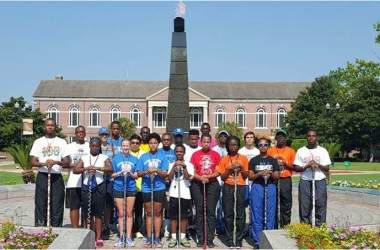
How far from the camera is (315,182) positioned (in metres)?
8.18

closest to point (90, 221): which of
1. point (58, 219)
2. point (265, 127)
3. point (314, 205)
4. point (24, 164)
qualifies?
point (58, 219)

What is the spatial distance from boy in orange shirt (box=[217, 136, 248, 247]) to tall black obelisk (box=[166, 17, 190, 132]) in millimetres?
6042

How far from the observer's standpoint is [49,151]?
313 inches

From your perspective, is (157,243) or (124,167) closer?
(124,167)

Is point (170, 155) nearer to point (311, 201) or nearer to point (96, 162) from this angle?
point (96, 162)

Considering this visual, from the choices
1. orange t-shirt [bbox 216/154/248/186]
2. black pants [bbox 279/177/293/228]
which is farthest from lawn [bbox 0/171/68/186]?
orange t-shirt [bbox 216/154/248/186]

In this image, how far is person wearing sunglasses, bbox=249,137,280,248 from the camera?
7746 mm

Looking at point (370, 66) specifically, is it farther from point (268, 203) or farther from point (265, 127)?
point (268, 203)

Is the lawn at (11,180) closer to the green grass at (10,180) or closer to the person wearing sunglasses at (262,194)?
the green grass at (10,180)

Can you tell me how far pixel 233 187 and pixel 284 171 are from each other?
0.98 metres

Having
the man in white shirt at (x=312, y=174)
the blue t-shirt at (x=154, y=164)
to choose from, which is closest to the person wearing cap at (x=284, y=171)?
the man in white shirt at (x=312, y=174)

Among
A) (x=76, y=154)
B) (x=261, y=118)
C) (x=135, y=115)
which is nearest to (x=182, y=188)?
(x=76, y=154)

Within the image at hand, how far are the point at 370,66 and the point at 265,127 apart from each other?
75.5 feet

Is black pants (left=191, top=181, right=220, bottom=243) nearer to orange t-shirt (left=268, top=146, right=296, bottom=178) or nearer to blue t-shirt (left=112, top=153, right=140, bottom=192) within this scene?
blue t-shirt (left=112, top=153, right=140, bottom=192)
